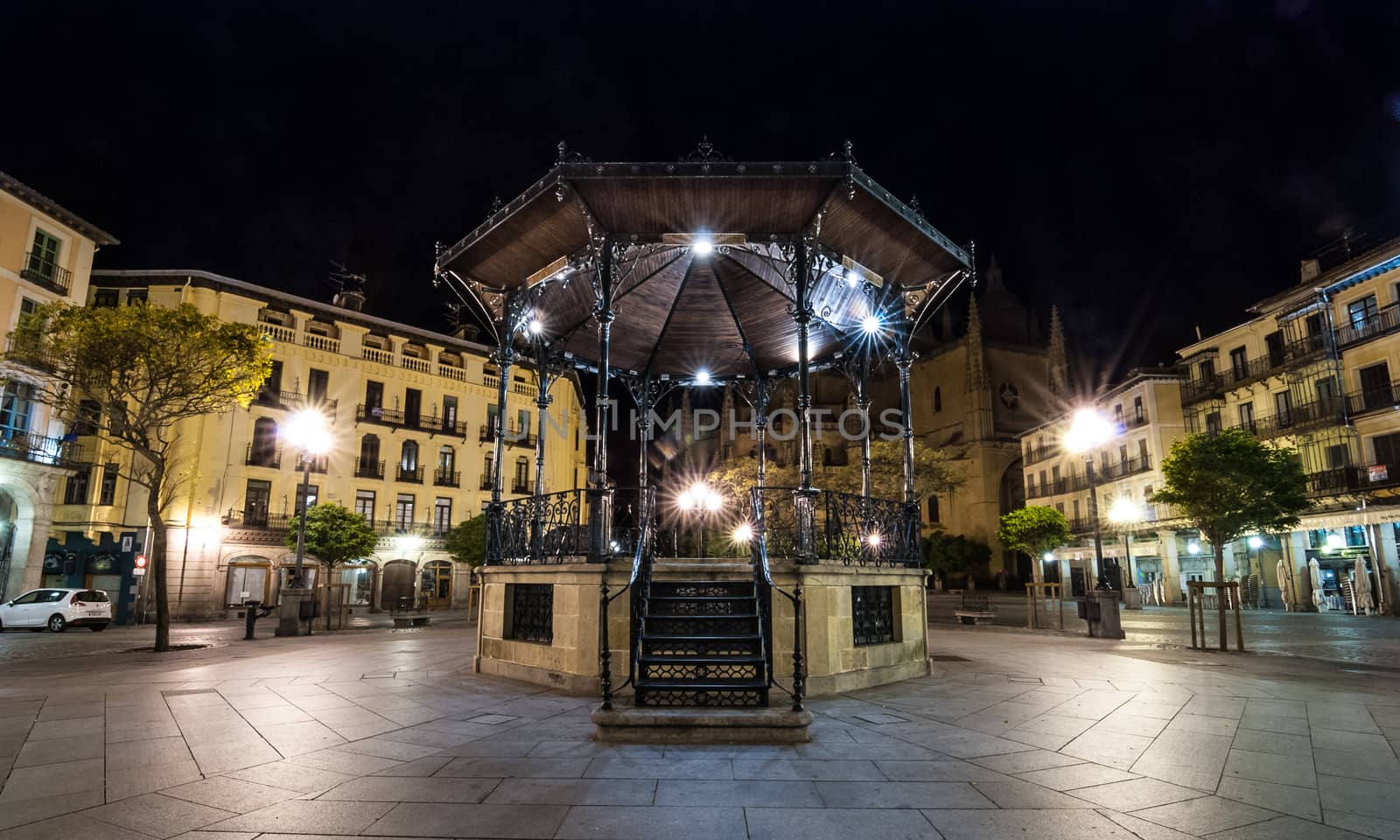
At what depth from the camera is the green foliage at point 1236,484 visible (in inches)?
987

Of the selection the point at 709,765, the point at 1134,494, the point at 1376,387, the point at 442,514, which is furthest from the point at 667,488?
the point at 1134,494

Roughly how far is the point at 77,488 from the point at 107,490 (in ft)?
3.68

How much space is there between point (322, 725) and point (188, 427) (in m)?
33.3

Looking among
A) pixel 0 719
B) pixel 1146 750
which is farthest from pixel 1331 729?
pixel 0 719

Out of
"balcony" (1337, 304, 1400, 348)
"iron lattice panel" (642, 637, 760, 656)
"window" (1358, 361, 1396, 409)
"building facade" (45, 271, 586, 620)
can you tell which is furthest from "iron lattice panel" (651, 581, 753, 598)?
"balcony" (1337, 304, 1400, 348)

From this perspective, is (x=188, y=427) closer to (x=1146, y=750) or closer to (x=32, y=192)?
(x=32, y=192)

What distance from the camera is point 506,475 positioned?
44.7 m

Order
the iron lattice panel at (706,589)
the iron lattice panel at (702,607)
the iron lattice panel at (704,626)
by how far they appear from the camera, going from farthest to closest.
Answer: the iron lattice panel at (706,589) → the iron lattice panel at (702,607) → the iron lattice panel at (704,626)

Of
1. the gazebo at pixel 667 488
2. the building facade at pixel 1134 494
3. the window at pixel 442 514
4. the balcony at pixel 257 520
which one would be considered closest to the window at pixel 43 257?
the balcony at pixel 257 520

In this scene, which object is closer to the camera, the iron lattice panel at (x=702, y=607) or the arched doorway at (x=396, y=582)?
the iron lattice panel at (x=702, y=607)

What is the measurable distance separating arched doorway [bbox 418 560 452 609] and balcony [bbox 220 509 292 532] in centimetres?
789

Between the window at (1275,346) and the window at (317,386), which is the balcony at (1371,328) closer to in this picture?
the window at (1275,346)

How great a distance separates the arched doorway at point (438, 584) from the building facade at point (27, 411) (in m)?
16.7

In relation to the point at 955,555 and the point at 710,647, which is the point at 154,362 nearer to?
the point at 710,647
